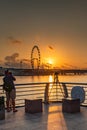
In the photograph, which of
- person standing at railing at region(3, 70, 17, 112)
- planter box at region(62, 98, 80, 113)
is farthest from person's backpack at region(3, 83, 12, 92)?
planter box at region(62, 98, 80, 113)

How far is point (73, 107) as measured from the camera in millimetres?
8562

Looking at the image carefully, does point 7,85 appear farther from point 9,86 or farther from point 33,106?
point 33,106

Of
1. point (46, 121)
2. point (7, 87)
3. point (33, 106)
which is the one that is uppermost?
point (7, 87)

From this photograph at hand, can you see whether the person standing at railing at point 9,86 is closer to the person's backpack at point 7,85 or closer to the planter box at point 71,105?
the person's backpack at point 7,85

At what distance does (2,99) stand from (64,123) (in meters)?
1.66

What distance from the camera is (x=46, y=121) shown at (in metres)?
7.39

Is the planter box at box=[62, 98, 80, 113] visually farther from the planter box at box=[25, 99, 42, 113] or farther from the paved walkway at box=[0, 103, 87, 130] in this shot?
the planter box at box=[25, 99, 42, 113]

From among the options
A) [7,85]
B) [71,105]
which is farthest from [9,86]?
[71,105]

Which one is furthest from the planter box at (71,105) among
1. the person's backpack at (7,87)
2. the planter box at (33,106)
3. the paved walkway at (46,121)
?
the person's backpack at (7,87)

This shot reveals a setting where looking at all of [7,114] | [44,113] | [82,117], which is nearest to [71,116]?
[82,117]

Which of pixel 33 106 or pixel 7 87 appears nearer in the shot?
pixel 33 106

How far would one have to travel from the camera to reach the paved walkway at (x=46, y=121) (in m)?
6.71

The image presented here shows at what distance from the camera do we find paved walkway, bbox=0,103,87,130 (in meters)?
6.71

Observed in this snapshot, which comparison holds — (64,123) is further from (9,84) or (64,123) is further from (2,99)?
(9,84)
